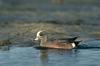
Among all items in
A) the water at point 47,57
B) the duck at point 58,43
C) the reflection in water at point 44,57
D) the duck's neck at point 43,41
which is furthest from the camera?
the duck's neck at point 43,41

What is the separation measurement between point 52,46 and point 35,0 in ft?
73.5

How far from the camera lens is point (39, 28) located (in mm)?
23906

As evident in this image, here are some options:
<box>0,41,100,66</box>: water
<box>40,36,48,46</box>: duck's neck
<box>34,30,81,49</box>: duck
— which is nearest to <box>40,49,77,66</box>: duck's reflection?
<box>0,41,100,66</box>: water

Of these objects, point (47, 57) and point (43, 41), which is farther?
point (43, 41)

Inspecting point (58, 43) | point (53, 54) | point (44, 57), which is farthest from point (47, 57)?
point (58, 43)

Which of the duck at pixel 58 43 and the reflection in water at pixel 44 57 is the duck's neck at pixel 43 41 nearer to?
the duck at pixel 58 43

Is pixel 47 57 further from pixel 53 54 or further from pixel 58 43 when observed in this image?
pixel 58 43

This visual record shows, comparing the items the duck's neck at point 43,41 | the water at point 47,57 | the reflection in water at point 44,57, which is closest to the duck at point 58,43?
the duck's neck at point 43,41

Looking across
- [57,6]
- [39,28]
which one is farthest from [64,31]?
[57,6]

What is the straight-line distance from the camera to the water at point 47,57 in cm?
1562

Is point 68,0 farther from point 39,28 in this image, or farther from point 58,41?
point 58,41

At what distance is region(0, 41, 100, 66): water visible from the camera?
15625 millimetres

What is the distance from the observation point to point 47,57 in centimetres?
1692

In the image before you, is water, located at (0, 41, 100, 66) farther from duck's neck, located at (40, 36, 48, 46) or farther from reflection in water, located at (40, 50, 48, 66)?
duck's neck, located at (40, 36, 48, 46)
